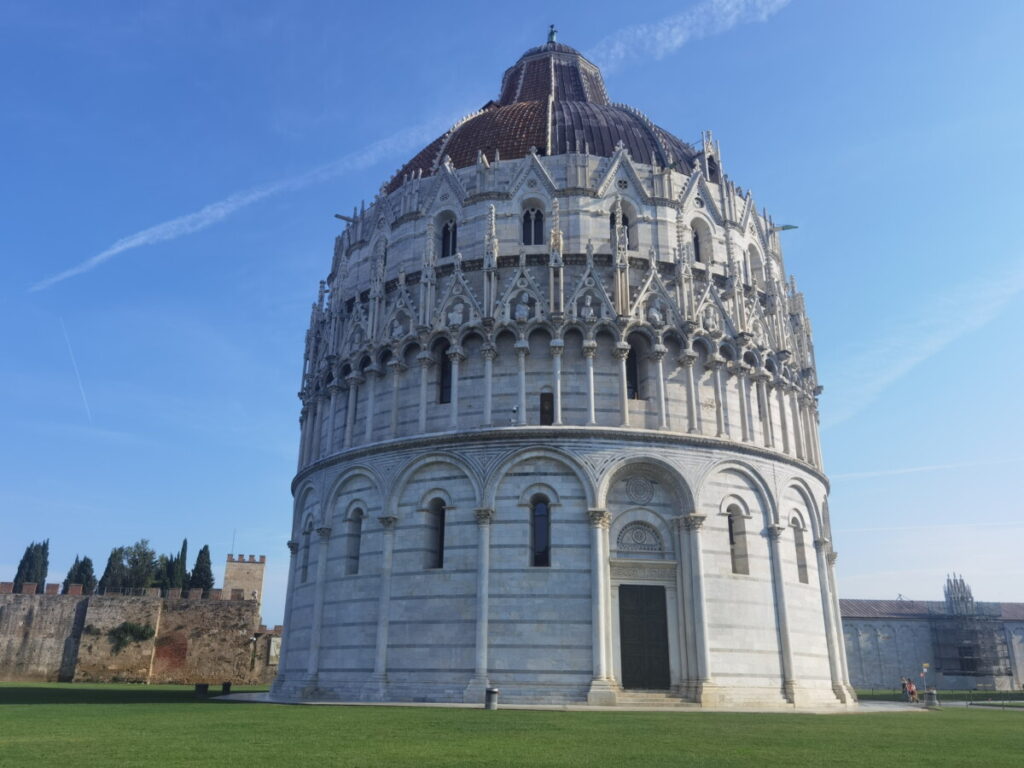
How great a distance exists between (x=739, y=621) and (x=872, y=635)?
53.0 meters

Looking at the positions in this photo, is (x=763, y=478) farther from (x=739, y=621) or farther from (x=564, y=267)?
(x=564, y=267)

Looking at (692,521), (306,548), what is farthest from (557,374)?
(306,548)

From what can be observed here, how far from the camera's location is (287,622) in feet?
103

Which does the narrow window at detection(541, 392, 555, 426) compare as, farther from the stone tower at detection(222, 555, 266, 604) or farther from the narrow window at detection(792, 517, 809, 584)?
the stone tower at detection(222, 555, 266, 604)

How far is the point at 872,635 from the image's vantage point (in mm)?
70750

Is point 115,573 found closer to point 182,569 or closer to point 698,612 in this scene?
point 182,569

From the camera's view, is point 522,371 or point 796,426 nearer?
point 522,371

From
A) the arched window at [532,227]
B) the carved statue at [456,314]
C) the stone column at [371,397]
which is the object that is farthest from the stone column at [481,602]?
the arched window at [532,227]

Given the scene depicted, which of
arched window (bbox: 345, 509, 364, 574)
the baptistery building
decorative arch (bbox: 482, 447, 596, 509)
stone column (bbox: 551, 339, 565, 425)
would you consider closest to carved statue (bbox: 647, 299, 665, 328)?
the baptistery building

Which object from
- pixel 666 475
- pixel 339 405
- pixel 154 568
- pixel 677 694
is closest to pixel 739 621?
pixel 677 694

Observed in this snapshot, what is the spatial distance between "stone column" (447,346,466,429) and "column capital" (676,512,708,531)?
26.2 ft

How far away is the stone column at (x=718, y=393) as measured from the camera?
28.0 m

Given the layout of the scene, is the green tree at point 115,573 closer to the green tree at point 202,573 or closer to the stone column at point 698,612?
the green tree at point 202,573

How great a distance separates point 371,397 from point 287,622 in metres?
9.41
